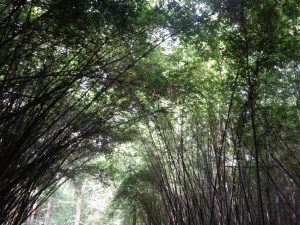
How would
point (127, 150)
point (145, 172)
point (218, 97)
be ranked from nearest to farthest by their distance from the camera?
point (218, 97) < point (145, 172) < point (127, 150)

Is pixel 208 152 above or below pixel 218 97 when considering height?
below

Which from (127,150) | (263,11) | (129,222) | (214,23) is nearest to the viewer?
(263,11)

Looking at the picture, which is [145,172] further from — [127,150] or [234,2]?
[234,2]

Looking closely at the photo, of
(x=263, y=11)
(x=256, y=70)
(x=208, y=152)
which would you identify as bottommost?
(x=208, y=152)

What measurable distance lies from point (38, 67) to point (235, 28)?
7.92 feet

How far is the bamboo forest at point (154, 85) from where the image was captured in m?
3.30

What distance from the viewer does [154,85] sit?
5047mm

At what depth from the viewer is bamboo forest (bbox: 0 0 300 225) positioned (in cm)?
330

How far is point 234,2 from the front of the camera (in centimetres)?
391

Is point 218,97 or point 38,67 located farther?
point 218,97

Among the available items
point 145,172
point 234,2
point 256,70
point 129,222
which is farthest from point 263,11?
point 129,222

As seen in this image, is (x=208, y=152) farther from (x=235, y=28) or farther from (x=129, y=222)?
(x=129, y=222)

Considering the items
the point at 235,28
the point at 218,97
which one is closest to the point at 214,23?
the point at 235,28

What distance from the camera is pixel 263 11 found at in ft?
12.6
